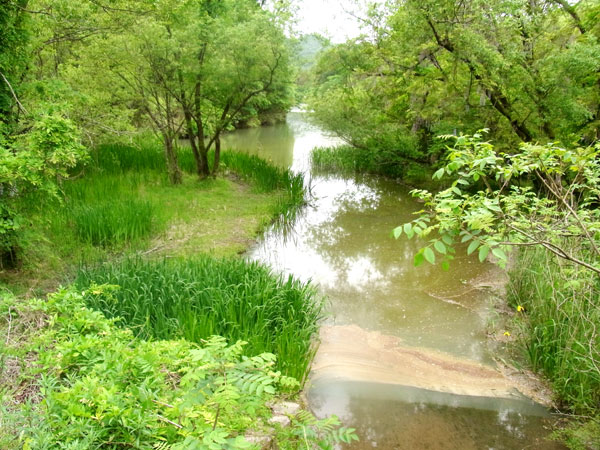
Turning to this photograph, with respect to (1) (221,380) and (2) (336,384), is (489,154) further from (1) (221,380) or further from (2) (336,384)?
(2) (336,384)

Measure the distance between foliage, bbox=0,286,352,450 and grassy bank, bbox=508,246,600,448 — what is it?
7.12ft

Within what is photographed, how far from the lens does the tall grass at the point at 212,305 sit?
11.2ft

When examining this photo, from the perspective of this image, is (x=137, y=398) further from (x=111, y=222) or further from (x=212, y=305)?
(x=111, y=222)

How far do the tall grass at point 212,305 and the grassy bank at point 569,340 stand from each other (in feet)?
6.50

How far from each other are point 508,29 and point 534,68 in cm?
71

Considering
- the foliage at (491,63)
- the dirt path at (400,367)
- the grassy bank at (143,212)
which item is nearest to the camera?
the dirt path at (400,367)

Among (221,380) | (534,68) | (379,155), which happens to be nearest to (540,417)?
(221,380)

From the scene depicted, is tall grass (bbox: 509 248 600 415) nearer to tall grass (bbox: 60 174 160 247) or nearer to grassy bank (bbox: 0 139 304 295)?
grassy bank (bbox: 0 139 304 295)

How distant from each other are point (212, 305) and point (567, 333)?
2.93 m

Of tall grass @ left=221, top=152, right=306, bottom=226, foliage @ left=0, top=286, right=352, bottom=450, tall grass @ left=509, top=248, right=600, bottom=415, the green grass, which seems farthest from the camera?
the green grass

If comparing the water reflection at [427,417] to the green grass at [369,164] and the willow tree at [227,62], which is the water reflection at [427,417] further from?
the green grass at [369,164]

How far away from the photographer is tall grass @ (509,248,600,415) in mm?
3117

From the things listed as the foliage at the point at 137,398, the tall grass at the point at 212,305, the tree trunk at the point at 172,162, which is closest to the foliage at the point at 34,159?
the tall grass at the point at 212,305

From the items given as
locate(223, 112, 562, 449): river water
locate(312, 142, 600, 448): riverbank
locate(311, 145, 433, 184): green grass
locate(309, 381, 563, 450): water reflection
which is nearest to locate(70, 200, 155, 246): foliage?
locate(223, 112, 562, 449): river water
